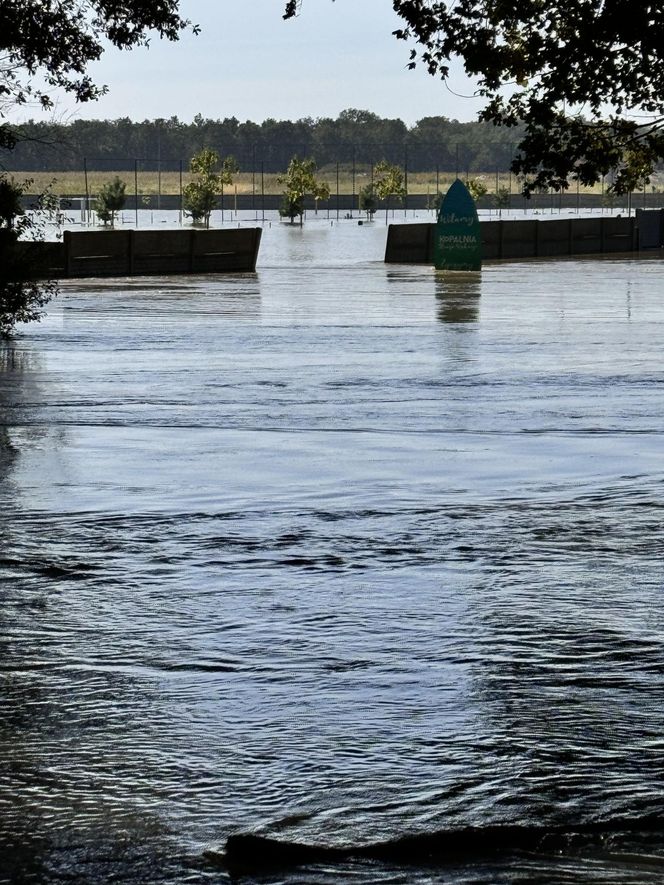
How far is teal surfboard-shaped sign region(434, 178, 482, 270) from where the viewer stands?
3609 centimetres

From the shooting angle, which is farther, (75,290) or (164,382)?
(75,290)

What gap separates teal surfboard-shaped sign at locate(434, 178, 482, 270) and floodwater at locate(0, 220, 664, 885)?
20846mm

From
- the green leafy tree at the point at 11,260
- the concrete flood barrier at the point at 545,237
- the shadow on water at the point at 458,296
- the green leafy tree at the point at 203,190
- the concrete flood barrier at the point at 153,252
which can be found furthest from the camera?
the green leafy tree at the point at 203,190

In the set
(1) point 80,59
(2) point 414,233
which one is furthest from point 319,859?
(2) point 414,233

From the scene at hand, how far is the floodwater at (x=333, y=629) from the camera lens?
15.0ft

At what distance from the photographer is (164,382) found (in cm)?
1548

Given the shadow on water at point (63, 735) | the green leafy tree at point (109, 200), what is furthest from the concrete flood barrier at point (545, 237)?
the green leafy tree at point (109, 200)

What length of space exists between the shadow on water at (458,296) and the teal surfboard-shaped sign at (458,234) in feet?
1.23

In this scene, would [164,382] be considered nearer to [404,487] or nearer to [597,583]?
[404,487]

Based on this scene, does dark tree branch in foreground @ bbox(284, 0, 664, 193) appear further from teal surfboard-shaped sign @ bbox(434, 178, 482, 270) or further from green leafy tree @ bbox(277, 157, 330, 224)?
green leafy tree @ bbox(277, 157, 330, 224)

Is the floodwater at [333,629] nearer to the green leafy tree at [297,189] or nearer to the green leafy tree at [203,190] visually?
the green leafy tree at [203,190]

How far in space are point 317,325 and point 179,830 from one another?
18.1 metres

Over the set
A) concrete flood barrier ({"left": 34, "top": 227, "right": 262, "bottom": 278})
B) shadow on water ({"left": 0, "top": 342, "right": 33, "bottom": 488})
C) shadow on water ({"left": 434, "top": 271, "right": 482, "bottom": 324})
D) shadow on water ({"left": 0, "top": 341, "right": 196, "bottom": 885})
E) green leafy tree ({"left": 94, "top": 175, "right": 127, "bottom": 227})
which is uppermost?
green leafy tree ({"left": 94, "top": 175, "right": 127, "bottom": 227})

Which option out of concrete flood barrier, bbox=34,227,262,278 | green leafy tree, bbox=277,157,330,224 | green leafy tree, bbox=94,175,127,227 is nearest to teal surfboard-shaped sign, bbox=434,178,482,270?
concrete flood barrier, bbox=34,227,262,278
